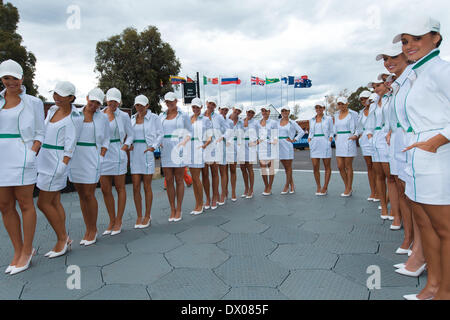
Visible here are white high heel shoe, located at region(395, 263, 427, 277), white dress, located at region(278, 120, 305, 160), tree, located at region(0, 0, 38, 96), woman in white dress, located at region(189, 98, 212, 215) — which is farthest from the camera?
tree, located at region(0, 0, 38, 96)

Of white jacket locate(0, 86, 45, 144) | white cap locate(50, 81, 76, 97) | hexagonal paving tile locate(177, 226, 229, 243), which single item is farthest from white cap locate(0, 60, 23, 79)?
hexagonal paving tile locate(177, 226, 229, 243)

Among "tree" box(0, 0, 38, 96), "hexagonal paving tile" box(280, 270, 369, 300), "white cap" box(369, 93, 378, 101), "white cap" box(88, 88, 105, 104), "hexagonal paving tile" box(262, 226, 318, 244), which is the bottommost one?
"hexagonal paving tile" box(280, 270, 369, 300)

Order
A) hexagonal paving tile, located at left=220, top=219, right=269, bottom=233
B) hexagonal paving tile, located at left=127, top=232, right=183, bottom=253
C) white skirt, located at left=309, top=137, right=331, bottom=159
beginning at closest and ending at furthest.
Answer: hexagonal paving tile, located at left=127, top=232, right=183, bottom=253 → hexagonal paving tile, located at left=220, top=219, right=269, bottom=233 → white skirt, located at left=309, top=137, right=331, bottom=159

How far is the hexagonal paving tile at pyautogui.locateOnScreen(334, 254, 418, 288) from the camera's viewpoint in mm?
2281

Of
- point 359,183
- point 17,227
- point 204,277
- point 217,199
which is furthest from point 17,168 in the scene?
point 359,183

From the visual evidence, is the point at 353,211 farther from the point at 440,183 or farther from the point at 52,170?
the point at 52,170

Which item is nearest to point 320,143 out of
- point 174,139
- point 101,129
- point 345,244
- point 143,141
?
point 345,244

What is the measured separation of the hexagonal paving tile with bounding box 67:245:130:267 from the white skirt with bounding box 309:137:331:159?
4.25 metres

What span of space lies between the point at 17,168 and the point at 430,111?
353 centimetres

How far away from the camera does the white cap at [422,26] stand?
1.74 metres

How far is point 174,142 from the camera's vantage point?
421cm

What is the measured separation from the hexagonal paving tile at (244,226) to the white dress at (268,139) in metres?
2.28

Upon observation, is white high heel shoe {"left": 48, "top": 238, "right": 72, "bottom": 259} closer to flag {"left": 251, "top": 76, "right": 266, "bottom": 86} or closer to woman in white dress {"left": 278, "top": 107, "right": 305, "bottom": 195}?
woman in white dress {"left": 278, "top": 107, "right": 305, "bottom": 195}

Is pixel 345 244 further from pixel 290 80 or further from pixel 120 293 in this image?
pixel 290 80
